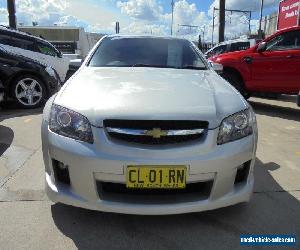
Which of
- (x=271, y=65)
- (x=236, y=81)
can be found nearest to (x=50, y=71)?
(x=236, y=81)

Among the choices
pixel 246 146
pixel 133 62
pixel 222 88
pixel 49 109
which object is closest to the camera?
pixel 246 146

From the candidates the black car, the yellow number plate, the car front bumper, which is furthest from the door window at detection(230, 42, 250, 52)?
the yellow number plate

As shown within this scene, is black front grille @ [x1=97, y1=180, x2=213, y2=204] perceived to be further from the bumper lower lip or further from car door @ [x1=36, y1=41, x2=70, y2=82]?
car door @ [x1=36, y1=41, x2=70, y2=82]

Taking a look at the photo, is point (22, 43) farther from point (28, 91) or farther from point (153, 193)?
point (153, 193)

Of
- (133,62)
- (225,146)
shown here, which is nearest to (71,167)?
(225,146)

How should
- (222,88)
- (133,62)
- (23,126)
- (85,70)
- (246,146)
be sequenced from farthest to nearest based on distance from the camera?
(23,126), (133,62), (85,70), (222,88), (246,146)

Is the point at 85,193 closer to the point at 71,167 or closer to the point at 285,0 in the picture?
the point at 71,167

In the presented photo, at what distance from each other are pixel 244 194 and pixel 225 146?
0.43 meters

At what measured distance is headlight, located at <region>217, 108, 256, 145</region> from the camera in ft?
9.33

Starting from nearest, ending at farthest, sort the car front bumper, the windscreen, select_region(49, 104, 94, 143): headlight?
the car front bumper, select_region(49, 104, 94, 143): headlight, the windscreen

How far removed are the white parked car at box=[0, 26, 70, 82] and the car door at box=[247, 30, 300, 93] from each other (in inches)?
173

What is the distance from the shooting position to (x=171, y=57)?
4.37 m

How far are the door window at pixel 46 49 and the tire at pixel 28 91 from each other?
1758 millimetres

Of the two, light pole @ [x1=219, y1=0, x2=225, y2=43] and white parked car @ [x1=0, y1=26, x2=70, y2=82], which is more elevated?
light pole @ [x1=219, y1=0, x2=225, y2=43]
